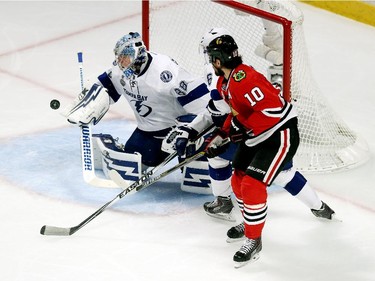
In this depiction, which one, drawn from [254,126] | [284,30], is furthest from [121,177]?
[284,30]

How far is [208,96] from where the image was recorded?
170 inches

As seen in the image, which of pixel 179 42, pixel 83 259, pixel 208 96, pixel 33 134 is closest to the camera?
pixel 83 259

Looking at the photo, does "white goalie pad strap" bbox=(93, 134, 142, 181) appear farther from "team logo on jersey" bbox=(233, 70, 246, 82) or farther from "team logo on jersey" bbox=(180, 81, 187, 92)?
"team logo on jersey" bbox=(233, 70, 246, 82)

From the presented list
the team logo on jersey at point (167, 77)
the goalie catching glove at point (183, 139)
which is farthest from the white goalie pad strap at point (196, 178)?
the team logo on jersey at point (167, 77)

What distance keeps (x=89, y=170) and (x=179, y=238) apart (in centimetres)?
59

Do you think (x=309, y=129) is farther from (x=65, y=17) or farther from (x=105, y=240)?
(x=65, y=17)

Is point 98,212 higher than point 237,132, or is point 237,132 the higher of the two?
A: point 237,132

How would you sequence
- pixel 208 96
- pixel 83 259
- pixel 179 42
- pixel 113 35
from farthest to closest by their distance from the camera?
pixel 113 35 < pixel 179 42 < pixel 208 96 < pixel 83 259

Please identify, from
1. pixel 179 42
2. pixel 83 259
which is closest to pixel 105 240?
pixel 83 259

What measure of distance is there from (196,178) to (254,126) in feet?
2.25

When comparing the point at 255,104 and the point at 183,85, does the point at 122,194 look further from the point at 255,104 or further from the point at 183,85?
the point at 255,104

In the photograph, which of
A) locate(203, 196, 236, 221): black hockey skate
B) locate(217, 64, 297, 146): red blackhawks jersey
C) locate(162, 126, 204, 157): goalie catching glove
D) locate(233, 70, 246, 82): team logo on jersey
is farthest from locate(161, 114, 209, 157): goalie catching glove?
locate(233, 70, 246, 82): team logo on jersey

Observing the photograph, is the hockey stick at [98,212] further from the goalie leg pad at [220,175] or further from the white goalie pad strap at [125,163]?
the white goalie pad strap at [125,163]

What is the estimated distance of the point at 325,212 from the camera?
→ 416 centimetres
